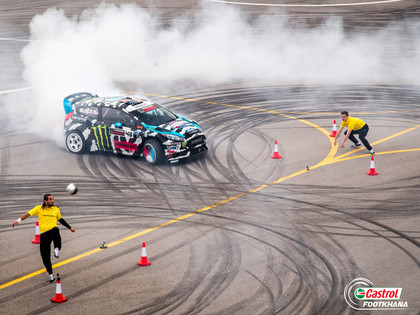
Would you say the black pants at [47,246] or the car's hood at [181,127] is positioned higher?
the car's hood at [181,127]

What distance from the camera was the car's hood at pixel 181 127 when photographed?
16703 millimetres

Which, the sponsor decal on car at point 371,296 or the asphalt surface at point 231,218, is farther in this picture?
the asphalt surface at point 231,218

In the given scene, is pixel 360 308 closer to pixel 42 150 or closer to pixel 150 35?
pixel 42 150

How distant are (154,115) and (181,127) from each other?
3.41 feet

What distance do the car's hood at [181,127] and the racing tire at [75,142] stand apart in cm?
260

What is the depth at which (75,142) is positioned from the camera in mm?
17906

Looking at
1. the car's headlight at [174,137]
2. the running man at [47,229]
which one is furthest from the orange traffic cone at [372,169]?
the running man at [47,229]

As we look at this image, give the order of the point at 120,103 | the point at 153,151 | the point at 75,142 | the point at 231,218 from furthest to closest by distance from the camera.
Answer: the point at 75,142 < the point at 120,103 < the point at 153,151 < the point at 231,218

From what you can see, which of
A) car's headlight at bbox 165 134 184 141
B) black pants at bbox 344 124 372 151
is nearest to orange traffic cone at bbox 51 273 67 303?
car's headlight at bbox 165 134 184 141

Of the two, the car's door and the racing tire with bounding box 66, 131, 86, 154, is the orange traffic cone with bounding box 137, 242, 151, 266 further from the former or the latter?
the racing tire with bounding box 66, 131, 86, 154

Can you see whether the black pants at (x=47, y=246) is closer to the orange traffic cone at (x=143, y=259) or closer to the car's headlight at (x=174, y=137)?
the orange traffic cone at (x=143, y=259)

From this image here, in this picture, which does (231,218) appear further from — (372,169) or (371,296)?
(372,169)

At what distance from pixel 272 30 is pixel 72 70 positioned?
13.5 m

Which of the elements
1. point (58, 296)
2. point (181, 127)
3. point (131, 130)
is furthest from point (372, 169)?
point (58, 296)
